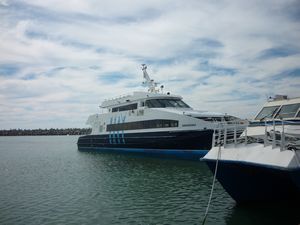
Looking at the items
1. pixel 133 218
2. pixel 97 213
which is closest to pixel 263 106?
pixel 133 218

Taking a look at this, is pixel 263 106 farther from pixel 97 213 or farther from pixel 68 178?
pixel 68 178

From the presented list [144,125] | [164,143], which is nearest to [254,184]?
[164,143]

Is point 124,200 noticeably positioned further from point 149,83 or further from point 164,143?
point 149,83

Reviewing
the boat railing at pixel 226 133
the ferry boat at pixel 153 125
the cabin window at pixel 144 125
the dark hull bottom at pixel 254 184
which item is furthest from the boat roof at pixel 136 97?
the dark hull bottom at pixel 254 184

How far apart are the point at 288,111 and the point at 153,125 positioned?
1686 cm

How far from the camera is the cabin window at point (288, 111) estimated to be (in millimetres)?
10252

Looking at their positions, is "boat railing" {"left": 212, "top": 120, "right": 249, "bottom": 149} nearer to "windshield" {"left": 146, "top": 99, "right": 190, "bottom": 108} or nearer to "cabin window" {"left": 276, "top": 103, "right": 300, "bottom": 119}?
"cabin window" {"left": 276, "top": 103, "right": 300, "bottom": 119}

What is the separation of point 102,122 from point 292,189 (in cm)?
2772

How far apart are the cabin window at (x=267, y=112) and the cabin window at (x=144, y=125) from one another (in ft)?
43.8

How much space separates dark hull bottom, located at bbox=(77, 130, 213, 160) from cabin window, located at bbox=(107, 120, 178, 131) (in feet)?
Answer: 2.13

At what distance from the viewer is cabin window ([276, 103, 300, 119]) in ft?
33.6

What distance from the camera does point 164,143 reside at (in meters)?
25.5

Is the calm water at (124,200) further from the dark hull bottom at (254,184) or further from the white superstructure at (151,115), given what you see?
the white superstructure at (151,115)

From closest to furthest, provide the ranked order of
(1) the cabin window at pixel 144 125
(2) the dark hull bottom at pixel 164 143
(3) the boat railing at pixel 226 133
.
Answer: (3) the boat railing at pixel 226 133
(2) the dark hull bottom at pixel 164 143
(1) the cabin window at pixel 144 125
